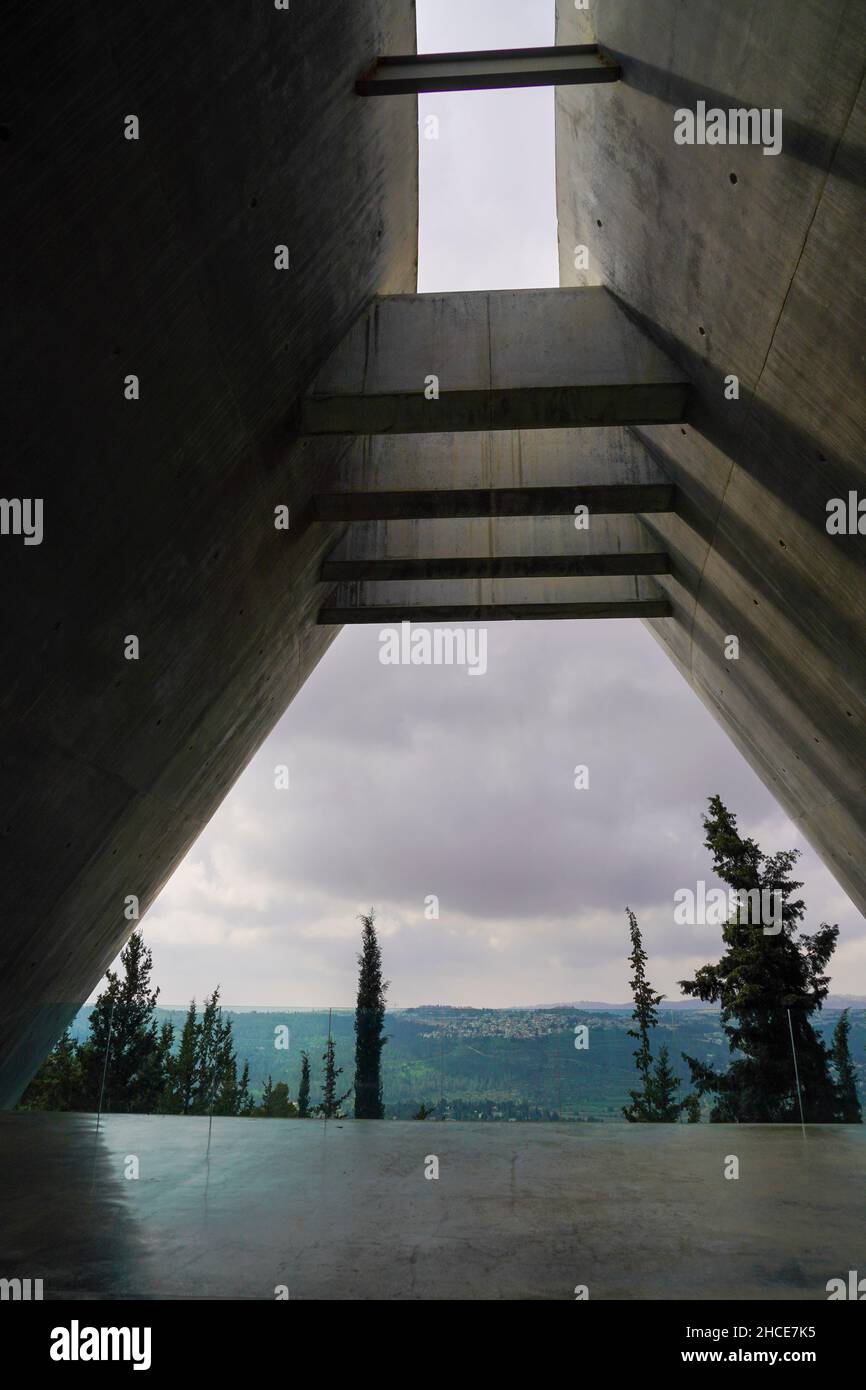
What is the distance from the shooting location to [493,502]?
9766mm

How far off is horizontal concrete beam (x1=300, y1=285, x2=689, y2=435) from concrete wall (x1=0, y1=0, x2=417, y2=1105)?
39cm

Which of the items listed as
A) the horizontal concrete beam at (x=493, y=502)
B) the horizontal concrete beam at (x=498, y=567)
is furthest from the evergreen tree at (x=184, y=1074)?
the horizontal concrete beam at (x=493, y=502)

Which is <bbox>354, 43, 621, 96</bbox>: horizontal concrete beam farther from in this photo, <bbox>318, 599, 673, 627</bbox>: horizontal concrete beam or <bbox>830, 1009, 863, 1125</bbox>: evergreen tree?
<bbox>830, 1009, 863, 1125</bbox>: evergreen tree

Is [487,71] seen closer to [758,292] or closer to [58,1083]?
[758,292]

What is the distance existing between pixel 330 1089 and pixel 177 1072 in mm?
1849

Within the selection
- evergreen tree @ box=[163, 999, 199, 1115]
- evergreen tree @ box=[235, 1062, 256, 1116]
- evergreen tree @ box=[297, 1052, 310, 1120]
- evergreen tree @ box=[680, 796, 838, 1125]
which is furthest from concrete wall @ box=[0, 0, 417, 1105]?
evergreen tree @ box=[680, 796, 838, 1125]

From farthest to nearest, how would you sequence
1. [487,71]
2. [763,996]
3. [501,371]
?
1. [763,996]
2. [501,371]
3. [487,71]

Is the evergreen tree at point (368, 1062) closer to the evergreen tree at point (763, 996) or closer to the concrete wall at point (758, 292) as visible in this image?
the evergreen tree at point (763, 996)

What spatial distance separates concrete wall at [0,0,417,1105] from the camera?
4.27m

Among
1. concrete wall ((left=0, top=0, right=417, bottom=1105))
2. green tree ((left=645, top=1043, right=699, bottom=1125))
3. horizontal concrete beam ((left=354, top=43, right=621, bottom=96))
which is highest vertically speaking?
horizontal concrete beam ((left=354, top=43, right=621, bottom=96))

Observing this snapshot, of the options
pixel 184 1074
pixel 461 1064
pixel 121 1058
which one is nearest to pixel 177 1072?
pixel 184 1074

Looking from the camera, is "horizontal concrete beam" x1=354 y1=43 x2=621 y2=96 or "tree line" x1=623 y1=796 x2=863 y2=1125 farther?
"tree line" x1=623 y1=796 x2=863 y2=1125

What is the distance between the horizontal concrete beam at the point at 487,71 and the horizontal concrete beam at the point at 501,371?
1.82 meters
